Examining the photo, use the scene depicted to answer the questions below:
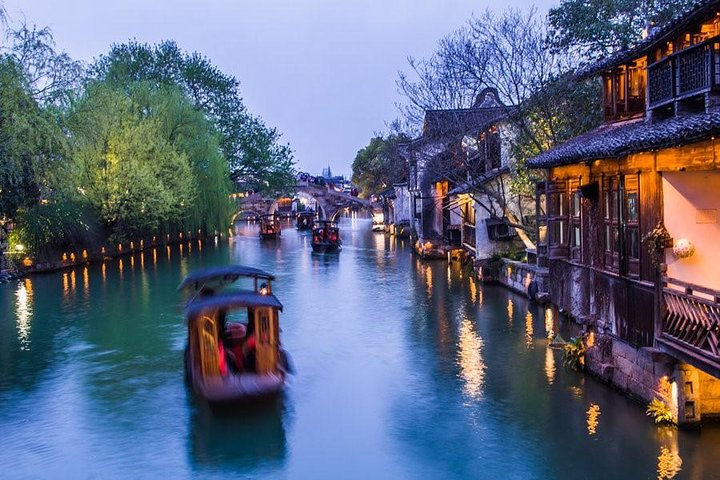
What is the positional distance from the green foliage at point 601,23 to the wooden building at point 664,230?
13581mm

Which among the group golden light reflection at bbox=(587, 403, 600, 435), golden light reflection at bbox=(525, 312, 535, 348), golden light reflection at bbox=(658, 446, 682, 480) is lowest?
golden light reflection at bbox=(658, 446, 682, 480)

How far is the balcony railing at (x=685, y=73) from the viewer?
11719 millimetres

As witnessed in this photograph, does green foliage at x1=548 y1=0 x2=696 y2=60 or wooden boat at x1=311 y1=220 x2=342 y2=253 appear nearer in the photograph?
green foliage at x1=548 y1=0 x2=696 y2=60

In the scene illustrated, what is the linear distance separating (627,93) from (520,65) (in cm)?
1229

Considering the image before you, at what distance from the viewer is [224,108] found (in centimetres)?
6588

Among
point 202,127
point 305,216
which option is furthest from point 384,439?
point 305,216

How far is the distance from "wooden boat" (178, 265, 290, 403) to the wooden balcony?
7196 mm

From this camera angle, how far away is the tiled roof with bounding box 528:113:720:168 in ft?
33.2

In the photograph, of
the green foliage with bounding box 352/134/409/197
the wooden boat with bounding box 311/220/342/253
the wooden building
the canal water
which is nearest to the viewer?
the wooden building

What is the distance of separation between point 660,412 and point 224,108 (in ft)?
190

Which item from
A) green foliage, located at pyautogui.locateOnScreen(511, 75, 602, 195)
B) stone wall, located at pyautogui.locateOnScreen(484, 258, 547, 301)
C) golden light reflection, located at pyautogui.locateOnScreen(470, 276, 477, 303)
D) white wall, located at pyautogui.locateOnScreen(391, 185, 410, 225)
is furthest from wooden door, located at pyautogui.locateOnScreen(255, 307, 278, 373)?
white wall, located at pyautogui.locateOnScreen(391, 185, 410, 225)

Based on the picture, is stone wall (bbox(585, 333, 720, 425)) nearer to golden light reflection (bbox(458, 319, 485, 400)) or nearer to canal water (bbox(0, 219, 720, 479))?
canal water (bbox(0, 219, 720, 479))

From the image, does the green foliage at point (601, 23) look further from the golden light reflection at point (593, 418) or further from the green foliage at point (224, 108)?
the green foliage at point (224, 108)

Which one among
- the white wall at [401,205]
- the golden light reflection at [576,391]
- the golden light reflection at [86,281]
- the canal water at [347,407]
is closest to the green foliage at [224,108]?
the white wall at [401,205]
